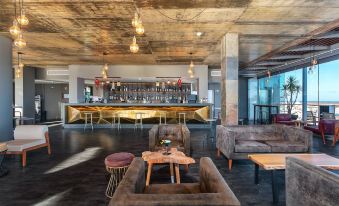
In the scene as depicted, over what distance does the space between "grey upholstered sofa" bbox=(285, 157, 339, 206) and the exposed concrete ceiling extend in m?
3.52

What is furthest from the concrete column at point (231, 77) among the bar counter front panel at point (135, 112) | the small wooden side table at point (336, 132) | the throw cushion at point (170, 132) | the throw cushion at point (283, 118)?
the bar counter front panel at point (135, 112)

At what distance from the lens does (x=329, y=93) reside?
12.9 meters

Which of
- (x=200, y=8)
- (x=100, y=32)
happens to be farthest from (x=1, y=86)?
(x=200, y=8)

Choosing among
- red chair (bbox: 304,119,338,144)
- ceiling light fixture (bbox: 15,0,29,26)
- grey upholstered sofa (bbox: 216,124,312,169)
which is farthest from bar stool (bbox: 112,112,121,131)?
red chair (bbox: 304,119,338,144)

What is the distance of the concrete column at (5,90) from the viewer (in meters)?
6.84

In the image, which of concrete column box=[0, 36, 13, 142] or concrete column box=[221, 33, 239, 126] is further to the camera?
concrete column box=[221, 33, 239, 126]

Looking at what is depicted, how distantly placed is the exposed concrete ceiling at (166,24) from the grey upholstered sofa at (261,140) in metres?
2.60

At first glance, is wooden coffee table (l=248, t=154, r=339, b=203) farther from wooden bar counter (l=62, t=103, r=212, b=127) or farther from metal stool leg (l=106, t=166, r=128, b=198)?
wooden bar counter (l=62, t=103, r=212, b=127)

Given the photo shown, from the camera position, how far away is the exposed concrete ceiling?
485cm

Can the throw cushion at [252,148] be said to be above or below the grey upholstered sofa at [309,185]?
below

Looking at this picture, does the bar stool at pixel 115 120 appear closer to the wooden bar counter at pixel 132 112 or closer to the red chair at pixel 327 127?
the wooden bar counter at pixel 132 112

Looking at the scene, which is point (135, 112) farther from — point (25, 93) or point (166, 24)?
point (25, 93)

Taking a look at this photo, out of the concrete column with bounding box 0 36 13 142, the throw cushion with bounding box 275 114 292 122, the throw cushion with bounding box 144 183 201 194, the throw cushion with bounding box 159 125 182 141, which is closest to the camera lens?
the throw cushion with bounding box 144 183 201 194

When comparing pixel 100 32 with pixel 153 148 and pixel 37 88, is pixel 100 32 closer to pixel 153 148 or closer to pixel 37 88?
pixel 153 148
